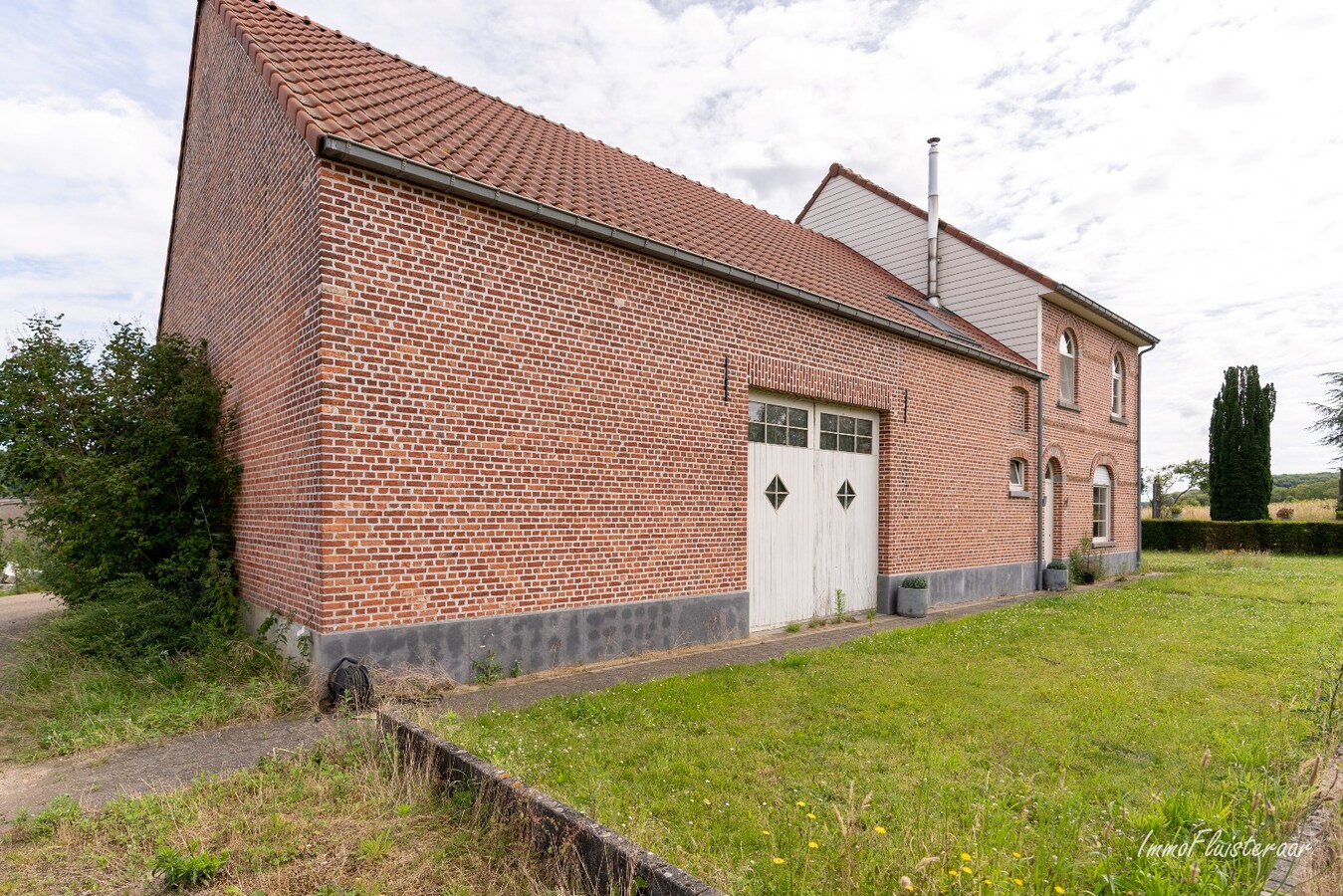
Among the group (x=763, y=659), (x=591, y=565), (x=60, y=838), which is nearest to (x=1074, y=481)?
(x=763, y=659)

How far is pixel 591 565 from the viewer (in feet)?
23.8

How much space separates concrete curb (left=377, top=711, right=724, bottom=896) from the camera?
8.55 ft

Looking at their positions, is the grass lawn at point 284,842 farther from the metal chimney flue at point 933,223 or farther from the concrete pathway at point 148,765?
the metal chimney flue at point 933,223

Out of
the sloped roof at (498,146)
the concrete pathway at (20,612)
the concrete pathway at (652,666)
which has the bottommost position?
the concrete pathway at (20,612)

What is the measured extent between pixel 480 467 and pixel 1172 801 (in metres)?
5.39

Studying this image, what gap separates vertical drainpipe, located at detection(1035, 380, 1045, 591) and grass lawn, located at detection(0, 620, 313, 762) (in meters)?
13.4

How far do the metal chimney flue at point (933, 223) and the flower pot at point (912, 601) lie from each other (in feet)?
25.7

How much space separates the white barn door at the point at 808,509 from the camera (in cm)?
913

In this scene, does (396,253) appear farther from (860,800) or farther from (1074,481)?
(1074,481)

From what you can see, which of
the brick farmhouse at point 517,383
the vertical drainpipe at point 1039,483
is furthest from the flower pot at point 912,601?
the vertical drainpipe at point 1039,483

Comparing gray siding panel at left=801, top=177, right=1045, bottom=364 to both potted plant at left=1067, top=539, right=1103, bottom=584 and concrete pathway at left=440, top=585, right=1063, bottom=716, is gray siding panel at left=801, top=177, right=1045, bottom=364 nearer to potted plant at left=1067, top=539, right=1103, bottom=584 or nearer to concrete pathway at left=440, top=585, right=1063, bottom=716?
potted plant at left=1067, top=539, right=1103, bottom=584

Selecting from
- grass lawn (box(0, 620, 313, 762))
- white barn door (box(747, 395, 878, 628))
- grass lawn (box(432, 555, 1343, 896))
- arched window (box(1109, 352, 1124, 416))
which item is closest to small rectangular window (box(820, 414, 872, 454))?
white barn door (box(747, 395, 878, 628))

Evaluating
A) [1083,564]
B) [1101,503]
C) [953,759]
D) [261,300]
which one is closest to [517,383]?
[261,300]

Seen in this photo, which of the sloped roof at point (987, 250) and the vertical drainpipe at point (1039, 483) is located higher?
the sloped roof at point (987, 250)
